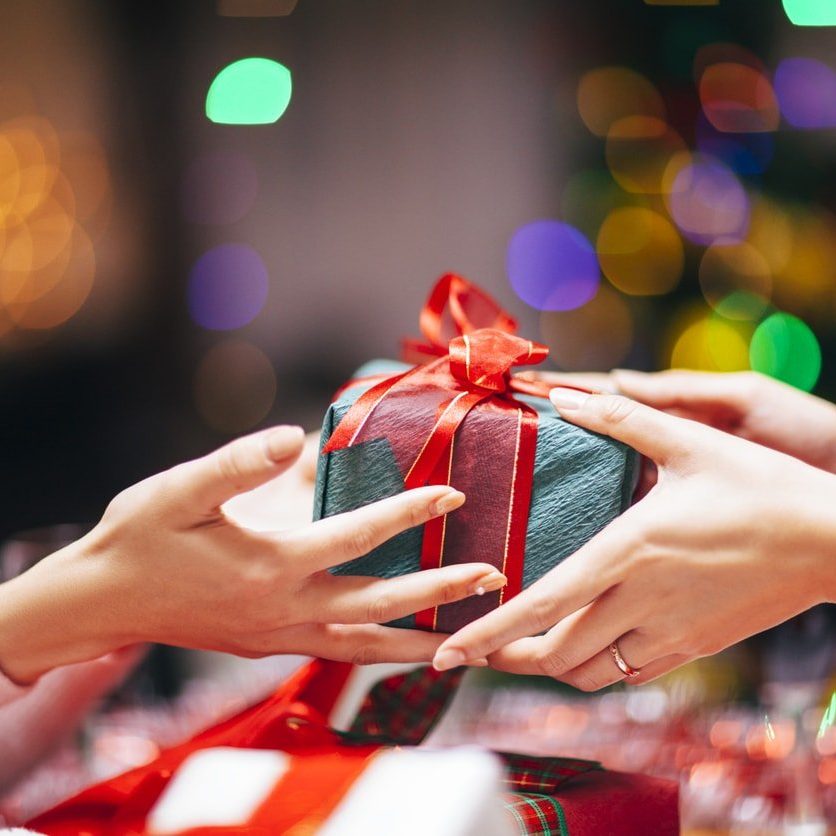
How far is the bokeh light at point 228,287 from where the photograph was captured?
45.8 inches

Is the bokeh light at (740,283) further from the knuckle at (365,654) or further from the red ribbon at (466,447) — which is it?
the knuckle at (365,654)

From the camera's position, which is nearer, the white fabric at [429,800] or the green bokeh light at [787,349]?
the white fabric at [429,800]

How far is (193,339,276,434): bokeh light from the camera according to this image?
3.85 ft

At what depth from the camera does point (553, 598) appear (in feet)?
1.63

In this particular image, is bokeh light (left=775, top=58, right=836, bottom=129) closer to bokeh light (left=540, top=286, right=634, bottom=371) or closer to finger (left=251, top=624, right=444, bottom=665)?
bokeh light (left=540, top=286, right=634, bottom=371)

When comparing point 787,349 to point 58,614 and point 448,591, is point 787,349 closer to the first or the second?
point 448,591

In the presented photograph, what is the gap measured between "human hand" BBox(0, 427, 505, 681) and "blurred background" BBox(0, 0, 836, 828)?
0.63 meters

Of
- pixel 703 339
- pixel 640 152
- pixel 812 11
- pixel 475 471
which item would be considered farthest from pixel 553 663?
pixel 812 11

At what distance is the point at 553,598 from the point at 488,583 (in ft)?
0.13

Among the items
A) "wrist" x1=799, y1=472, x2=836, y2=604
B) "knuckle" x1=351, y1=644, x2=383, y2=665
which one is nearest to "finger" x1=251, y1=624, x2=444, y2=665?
"knuckle" x1=351, y1=644, x2=383, y2=665

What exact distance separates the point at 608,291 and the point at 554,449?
70cm

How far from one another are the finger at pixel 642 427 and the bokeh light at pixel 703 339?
2.11 ft

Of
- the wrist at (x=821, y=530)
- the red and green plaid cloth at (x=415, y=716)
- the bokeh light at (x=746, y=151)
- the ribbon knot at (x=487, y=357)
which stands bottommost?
the red and green plaid cloth at (x=415, y=716)

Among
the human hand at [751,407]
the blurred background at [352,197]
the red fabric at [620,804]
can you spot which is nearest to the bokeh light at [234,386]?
the blurred background at [352,197]
